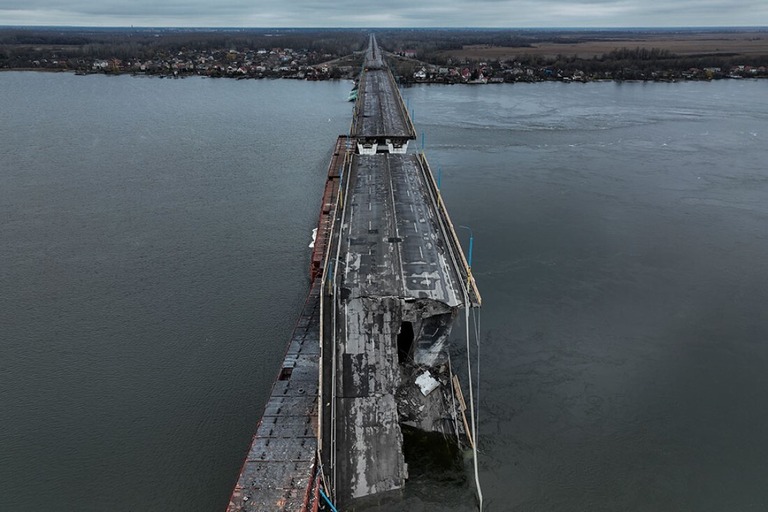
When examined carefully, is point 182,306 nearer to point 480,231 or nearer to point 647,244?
point 480,231

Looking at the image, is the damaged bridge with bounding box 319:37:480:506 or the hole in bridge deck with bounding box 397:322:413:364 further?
the hole in bridge deck with bounding box 397:322:413:364

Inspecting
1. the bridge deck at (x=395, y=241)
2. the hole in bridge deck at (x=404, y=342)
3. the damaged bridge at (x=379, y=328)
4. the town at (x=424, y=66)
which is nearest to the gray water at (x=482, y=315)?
the damaged bridge at (x=379, y=328)

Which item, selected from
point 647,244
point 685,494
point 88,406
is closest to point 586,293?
point 647,244

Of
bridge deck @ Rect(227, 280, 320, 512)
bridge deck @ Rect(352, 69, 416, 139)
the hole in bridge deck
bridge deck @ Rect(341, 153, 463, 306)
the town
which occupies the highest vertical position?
the town

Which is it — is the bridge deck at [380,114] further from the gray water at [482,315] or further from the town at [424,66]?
the town at [424,66]

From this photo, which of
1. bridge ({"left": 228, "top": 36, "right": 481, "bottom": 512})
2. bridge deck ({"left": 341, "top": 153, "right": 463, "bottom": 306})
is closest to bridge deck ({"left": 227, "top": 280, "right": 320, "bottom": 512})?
bridge ({"left": 228, "top": 36, "right": 481, "bottom": 512})

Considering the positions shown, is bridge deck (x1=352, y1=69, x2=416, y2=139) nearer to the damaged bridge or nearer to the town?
the damaged bridge
